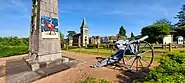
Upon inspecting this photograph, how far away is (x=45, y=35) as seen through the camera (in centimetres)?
1101

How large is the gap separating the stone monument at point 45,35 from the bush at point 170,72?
21.3ft

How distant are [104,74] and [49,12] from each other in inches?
210

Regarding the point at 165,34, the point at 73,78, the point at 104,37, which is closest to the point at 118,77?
the point at 73,78

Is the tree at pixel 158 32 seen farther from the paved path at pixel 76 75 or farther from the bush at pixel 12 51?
the paved path at pixel 76 75

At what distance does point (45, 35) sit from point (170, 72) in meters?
7.73

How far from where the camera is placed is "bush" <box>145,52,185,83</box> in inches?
175

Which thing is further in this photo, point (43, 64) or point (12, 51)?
point (12, 51)

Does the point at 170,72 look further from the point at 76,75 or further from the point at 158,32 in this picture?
the point at 158,32

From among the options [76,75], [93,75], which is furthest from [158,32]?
[76,75]

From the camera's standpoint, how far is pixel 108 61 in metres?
10.8

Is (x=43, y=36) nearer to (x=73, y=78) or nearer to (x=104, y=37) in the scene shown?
(x=73, y=78)

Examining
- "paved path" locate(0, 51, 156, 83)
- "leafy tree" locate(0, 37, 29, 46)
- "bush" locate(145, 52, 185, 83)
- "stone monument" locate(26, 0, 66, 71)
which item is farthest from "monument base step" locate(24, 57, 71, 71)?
"leafy tree" locate(0, 37, 29, 46)

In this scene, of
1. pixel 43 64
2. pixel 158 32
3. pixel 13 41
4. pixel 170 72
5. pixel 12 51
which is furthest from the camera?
pixel 158 32

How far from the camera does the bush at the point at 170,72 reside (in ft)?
14.5
